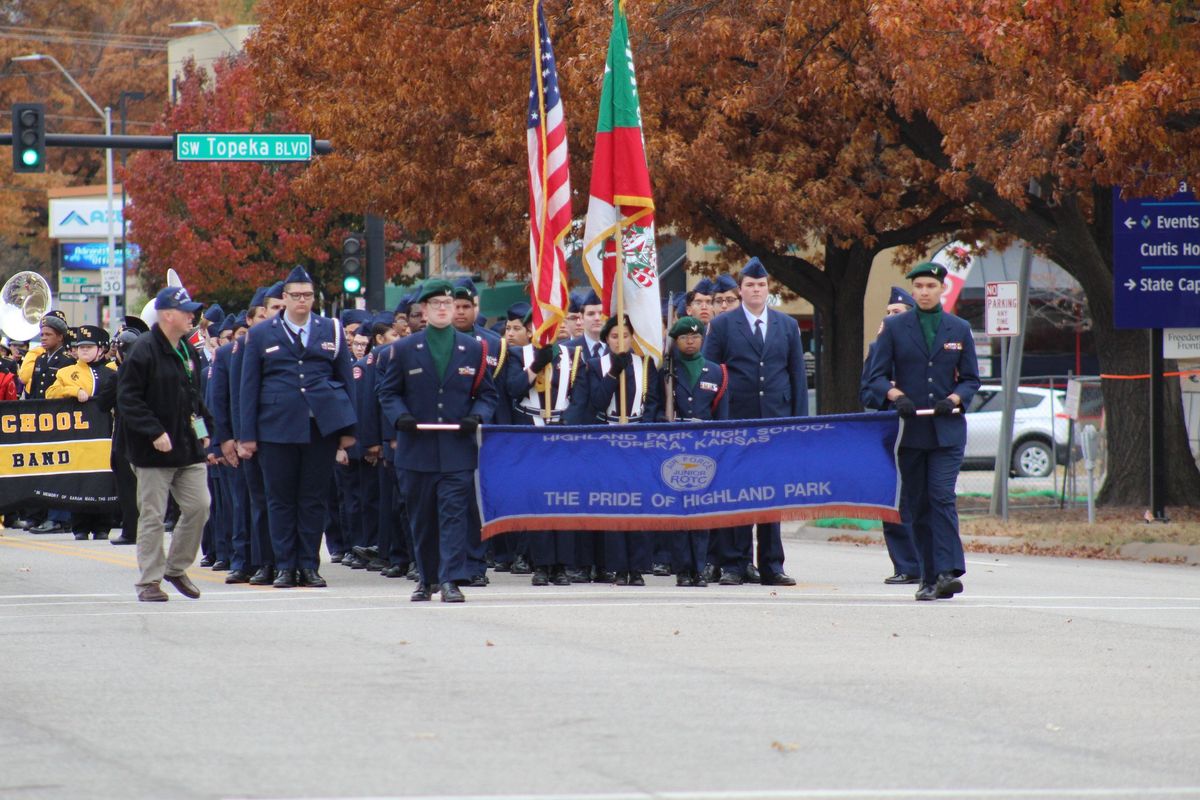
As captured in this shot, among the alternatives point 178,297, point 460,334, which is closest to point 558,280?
point 460,334

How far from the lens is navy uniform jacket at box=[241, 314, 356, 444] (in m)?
13.8

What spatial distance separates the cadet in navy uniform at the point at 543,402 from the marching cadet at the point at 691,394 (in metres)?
0.77

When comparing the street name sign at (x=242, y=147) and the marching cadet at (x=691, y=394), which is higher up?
the street name sign at (x=242, y=147)

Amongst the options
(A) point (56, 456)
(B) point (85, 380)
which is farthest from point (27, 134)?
(A) point (56, 456)

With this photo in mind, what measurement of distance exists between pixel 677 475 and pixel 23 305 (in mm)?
14867

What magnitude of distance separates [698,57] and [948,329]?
9.98 meters

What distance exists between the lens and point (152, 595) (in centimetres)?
1290

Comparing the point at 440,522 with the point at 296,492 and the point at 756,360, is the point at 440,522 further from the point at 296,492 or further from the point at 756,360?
the point at 756,360

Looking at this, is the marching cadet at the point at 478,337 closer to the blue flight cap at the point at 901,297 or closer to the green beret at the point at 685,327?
the green beret at the point at 685,327

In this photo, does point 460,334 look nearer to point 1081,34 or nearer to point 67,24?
point 1081,34

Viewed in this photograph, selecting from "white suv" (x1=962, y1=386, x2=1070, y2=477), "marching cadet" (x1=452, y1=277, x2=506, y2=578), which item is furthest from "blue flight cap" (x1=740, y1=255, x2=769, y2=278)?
"white suv" (x1=962, y1=386, x2=1070, y2=477)

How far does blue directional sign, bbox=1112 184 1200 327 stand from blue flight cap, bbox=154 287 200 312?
398 inches

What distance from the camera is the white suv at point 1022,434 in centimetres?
3070

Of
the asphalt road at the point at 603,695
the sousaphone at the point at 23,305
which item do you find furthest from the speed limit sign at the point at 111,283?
the asphalt road at the point at 603,695
